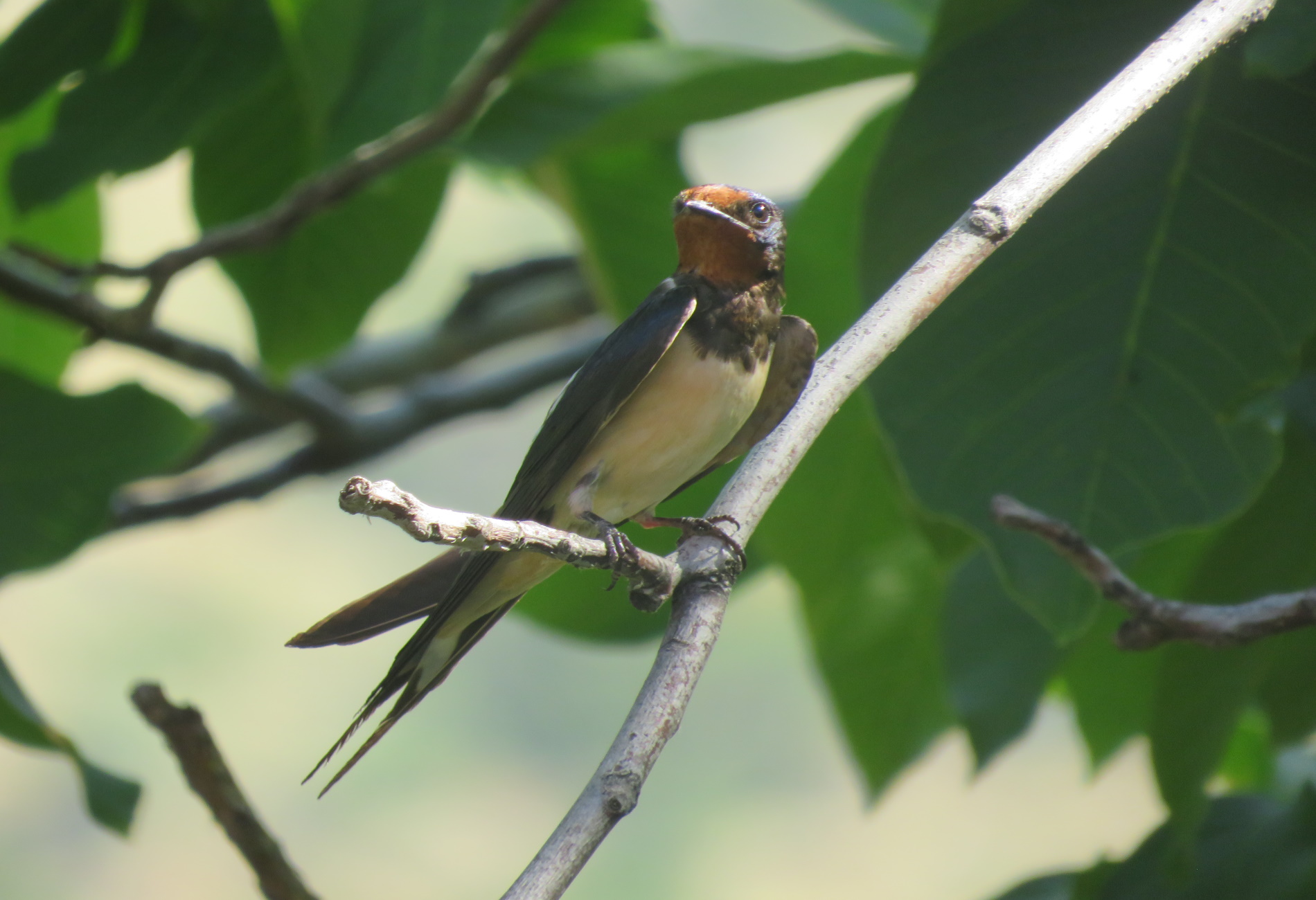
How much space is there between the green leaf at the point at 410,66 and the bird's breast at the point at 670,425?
53cm

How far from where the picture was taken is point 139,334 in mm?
2363

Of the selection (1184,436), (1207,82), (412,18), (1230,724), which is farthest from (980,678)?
(412,18)

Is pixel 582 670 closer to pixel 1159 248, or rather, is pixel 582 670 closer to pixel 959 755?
pixel 959 755

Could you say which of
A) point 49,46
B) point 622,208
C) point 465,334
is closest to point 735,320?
point 622,208

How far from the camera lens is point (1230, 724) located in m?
1.98

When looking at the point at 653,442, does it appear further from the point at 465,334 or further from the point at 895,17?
the point at 465,334

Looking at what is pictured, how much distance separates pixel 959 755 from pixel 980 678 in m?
1.74

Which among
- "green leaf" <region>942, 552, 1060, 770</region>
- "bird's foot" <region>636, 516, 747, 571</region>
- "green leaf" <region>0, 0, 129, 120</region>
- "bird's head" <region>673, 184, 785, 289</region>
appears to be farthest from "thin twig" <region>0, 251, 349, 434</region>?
"green leaf" <region>942, 552, 1060, 770</region>

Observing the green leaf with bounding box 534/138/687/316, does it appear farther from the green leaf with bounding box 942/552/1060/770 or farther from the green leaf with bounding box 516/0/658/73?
the green leaf with bounding box 942/552/1060/770

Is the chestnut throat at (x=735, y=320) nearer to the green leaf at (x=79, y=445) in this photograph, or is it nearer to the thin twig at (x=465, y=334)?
the green leaf at (x=79, y=445)

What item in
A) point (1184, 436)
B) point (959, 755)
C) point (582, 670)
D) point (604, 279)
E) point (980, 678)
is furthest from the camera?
point (582, 670)

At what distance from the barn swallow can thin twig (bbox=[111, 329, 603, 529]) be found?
3.43 ft

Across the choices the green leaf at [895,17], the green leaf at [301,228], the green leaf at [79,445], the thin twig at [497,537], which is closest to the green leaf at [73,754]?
the green leaf at [79,445]

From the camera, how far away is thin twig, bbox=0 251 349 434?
2332 mm
